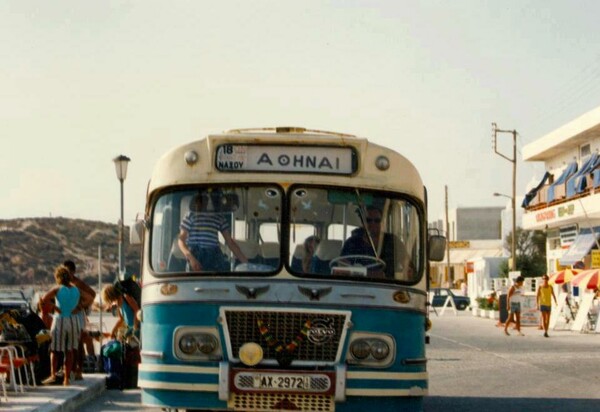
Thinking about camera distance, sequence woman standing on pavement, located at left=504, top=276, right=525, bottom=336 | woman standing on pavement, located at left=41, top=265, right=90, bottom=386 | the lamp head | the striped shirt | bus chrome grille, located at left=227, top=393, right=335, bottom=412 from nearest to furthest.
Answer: bus chrome grille, located at left=227, top=393, right=335, bottom=412 → the striped shirt → woman standing on pavement, located at left=41, top=265, right=90, bottom=386 → the lamp head → woman standing on pavement, located at left=504, top=276, right=525, bottom=336

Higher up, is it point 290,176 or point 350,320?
point 290,176

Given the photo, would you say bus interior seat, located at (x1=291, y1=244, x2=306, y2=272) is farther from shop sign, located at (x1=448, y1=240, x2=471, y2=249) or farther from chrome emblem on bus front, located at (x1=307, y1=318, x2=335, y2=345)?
shop sign, located at (x1=448, y1=240, x2=471, y2=249)

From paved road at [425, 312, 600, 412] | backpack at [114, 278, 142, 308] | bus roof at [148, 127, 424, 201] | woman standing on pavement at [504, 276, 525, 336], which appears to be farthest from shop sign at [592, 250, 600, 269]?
bus roof at [148, 127, 424, 201]

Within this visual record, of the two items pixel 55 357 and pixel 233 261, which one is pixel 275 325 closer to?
pixel 233 261

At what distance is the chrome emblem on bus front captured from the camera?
10578 mm

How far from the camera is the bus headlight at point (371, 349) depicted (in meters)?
10.6

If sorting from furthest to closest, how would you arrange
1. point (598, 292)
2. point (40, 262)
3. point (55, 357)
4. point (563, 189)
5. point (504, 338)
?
point (40, 262), point (563, 189), point (598, 292), point (504, 338), point (55, 357)

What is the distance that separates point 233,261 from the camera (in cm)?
1088

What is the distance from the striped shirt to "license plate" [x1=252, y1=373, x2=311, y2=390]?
1.27 meters

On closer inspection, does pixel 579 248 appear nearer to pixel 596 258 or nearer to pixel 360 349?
pixel 596 258

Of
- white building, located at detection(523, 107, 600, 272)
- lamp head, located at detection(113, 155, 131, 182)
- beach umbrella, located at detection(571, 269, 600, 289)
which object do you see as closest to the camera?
lamp head, located at detection(113, 155, 131, 182)

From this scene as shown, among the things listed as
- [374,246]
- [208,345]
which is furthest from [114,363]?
[374,246]

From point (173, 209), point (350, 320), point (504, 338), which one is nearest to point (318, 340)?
point (350, 320)

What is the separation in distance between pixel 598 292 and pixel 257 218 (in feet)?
95.0
